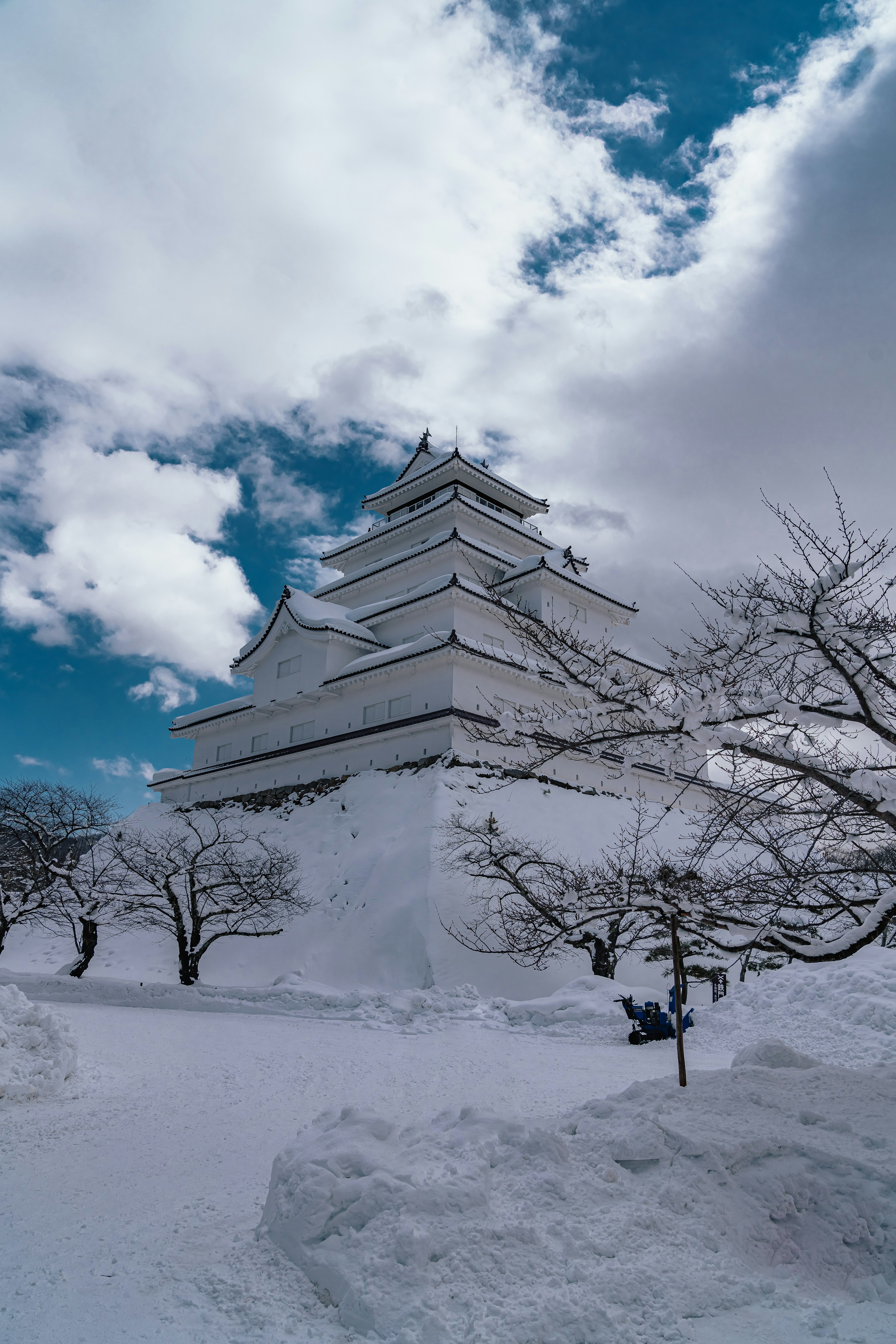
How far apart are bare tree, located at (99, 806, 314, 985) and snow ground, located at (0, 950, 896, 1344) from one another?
9061mm

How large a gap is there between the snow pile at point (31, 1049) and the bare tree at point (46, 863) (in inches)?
432

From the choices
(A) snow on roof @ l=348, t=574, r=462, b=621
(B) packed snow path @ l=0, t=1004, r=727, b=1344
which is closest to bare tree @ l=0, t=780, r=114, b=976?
(B) packed snow path @ l=0, t=1004, r=727, b=1344

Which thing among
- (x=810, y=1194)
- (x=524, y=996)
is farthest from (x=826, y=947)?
(x=524, y=996)

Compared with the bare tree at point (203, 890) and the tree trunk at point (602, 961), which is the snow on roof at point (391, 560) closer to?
the bare tree at point (203, 890)

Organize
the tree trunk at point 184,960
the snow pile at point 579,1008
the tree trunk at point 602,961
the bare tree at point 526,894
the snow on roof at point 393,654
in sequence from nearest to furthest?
the bare tree at point 526,894, the snow pile at point 579,1008, the tree trunk at point 602,961, the tree trunk at point 184,960, the snow on roof at point 393,654

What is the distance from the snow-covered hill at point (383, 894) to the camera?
Result: 16484 mm

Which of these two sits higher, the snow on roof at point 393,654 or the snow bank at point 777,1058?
the snow on roof at point 393,654

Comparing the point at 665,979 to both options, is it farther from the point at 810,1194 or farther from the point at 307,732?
the point at 307,732

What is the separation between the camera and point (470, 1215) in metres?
4.10

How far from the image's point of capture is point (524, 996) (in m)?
16.1

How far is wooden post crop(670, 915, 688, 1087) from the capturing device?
20.6ft

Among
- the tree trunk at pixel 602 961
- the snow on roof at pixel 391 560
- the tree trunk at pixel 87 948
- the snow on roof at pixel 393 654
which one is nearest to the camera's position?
the tree trunk at pixel 602 961

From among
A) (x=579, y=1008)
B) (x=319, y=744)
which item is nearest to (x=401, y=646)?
(x=319, y=744)

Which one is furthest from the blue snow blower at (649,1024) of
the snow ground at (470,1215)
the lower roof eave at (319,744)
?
the lower roof eave at (319,744)
